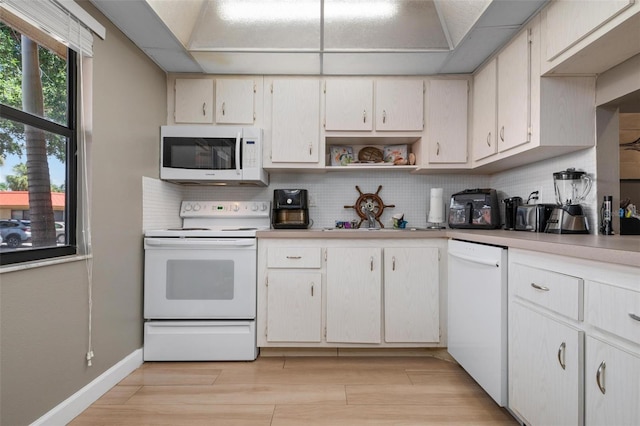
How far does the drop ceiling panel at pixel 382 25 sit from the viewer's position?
7.59 feet

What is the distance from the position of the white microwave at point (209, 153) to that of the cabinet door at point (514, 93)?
5.48 ft

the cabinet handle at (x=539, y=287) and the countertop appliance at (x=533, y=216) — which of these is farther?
the countertop appliance at (x=533, y=216)

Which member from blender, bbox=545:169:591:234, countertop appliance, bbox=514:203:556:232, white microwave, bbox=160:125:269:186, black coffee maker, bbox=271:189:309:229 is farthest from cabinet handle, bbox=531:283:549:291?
white microwave, bbox=160:125:269:186

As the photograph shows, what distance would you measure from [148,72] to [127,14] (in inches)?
20.7

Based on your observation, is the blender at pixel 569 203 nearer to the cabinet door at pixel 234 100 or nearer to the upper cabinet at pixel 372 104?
the upper cabinet at pixel 372 104

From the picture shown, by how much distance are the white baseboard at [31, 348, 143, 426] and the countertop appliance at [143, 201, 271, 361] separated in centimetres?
17

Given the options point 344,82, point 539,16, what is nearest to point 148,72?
point 344,82

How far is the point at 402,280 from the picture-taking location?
2408 mm

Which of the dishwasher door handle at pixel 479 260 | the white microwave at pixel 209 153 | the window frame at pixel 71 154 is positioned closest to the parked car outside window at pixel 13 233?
the window frame at pixel 71 154

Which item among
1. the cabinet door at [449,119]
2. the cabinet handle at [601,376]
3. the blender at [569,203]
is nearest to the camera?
the cabinet handle at [601,376]

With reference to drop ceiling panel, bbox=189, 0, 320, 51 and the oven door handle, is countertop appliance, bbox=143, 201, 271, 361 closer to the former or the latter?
the oven door handle

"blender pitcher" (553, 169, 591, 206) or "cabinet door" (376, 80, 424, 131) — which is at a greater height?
"cabinet door" (376, 80, 424, 131)

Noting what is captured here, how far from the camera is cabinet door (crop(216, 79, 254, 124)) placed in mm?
2723

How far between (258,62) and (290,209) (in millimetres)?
1102
